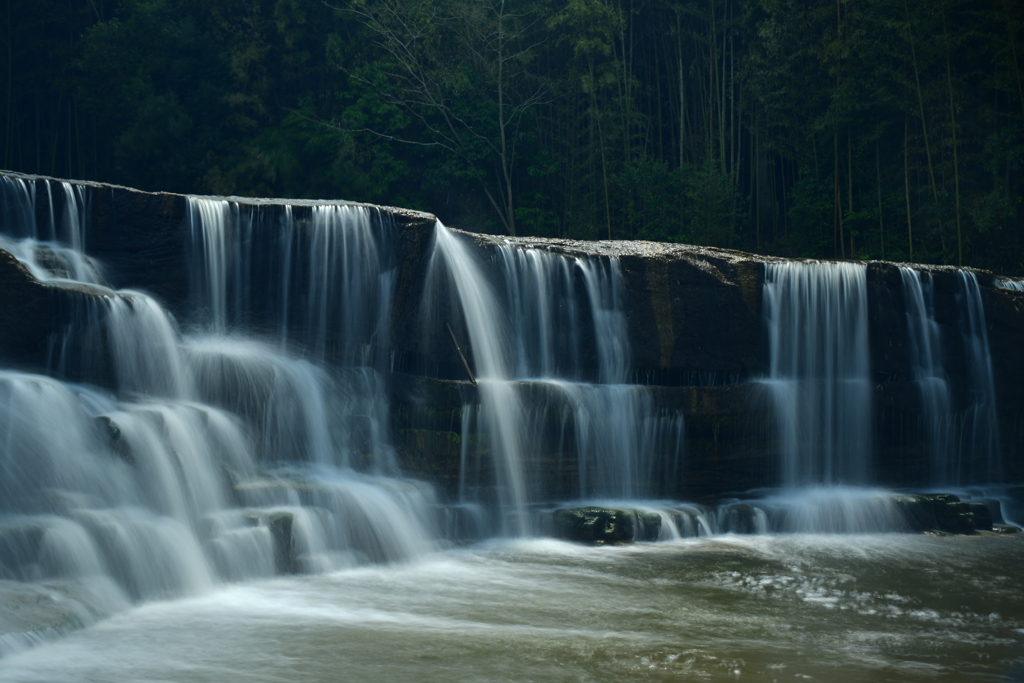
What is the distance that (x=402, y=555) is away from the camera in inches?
371

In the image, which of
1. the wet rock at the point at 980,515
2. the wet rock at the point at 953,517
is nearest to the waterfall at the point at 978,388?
the wet rock at the point at 980,515

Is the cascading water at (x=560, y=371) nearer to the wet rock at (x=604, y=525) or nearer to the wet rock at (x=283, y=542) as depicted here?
the wet rock at (x=604, y=525)

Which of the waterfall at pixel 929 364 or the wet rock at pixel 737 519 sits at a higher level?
the waterfall at pixel 929 364

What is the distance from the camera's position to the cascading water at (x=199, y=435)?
7426 mm

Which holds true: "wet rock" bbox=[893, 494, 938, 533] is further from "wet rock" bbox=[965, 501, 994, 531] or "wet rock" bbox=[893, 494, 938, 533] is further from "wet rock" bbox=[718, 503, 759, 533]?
"wet rock" bbox=[718, 503, 759, 533]

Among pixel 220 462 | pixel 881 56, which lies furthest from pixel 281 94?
pixel 220 462

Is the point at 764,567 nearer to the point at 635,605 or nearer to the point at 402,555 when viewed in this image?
the point at 635,605

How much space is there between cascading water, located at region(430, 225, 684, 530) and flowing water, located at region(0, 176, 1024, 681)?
0.12 ft

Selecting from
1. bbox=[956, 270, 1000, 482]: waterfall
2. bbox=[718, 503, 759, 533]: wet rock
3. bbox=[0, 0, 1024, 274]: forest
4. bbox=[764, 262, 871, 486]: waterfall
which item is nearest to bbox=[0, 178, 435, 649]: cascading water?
bbox=[718, 503, 759, 533]: wet rock

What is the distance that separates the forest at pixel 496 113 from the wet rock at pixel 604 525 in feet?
44.3

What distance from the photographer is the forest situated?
23359 mm

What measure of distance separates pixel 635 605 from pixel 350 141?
20.6 m

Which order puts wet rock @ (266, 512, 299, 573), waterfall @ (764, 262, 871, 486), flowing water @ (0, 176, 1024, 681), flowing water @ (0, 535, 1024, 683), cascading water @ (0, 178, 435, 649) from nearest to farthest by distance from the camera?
Answer: flowing water @ (0, 535, 1024, 683) → flowing water @ (0, 176, 1024, 681) → cascading water @ (0, 178, 435, 649) → wet rock @ (266, 512, 299, 573) → waterfall @ (764, 262, 871, 486)

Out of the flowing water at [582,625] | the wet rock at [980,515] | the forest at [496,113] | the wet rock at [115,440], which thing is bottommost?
the flowing water at [582,625]
